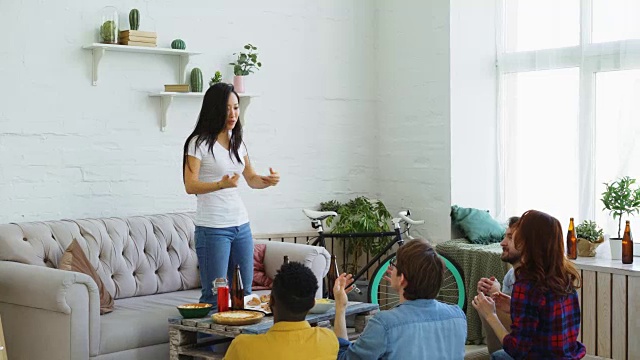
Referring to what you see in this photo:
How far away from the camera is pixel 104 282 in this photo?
4.69 m

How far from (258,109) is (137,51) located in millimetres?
971

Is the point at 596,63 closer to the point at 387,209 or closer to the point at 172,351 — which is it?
the point at 387,209

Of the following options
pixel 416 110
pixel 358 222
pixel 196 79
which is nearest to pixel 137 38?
pixel 196 79

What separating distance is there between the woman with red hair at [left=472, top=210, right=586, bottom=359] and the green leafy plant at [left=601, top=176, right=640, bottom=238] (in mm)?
2228

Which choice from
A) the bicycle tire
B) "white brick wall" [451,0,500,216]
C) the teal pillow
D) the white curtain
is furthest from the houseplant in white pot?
"white brick wall" [451,0,500,216]

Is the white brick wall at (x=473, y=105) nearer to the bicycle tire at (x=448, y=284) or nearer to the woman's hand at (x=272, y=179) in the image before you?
the bicycle tire at (x=448, y=284)

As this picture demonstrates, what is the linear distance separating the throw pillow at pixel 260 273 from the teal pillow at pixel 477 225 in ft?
4.59

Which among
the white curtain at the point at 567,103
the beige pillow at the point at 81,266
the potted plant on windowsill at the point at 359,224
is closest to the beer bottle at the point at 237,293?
the beige pillow at the point at 81,266

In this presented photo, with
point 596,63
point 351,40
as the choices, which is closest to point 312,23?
point 351,40

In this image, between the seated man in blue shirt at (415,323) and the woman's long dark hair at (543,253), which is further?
the woman's long dark hair at (543,253)

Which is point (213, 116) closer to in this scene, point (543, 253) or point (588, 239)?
point (543, 253)

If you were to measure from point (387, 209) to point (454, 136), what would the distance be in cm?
81

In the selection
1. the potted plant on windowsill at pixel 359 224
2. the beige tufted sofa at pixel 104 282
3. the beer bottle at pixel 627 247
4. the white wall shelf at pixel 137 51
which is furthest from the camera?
the potted plant on windowsill at pixel 359 224

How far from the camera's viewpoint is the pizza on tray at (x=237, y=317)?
3.70 m
